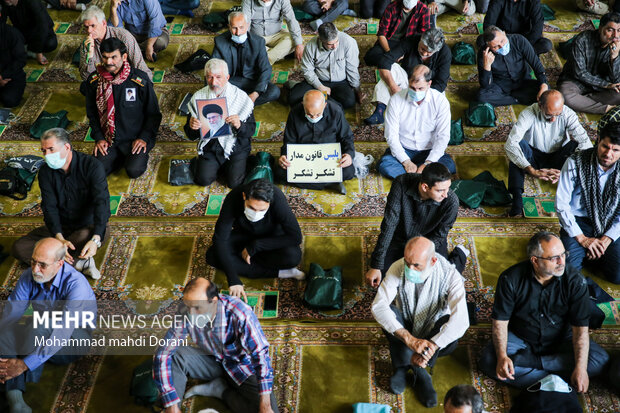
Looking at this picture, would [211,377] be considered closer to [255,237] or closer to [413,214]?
[255,237]

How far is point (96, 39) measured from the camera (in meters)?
6.26

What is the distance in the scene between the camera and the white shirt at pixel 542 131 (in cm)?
529

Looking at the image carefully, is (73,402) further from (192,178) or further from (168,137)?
(168,137)

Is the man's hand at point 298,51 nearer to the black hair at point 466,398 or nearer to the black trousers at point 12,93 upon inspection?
the black trousers at point 12,93

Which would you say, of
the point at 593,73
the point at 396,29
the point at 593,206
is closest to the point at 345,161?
the point at 593,206

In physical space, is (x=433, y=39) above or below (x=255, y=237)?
above

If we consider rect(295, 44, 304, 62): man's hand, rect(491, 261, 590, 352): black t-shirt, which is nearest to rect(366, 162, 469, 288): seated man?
rect(491, 261, 590, 352): black t-shirt

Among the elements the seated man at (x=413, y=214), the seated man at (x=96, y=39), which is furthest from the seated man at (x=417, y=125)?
the seated man at (x=96, y=39)

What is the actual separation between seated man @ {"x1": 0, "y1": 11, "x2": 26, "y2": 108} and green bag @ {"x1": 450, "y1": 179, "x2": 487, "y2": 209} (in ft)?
14.6

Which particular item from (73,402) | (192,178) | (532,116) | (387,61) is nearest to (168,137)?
(192,178)

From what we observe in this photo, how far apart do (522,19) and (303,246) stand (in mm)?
3719

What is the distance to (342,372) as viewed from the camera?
4.29 meters

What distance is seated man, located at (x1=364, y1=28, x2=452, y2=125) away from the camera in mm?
6254

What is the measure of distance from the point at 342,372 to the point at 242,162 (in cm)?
222
